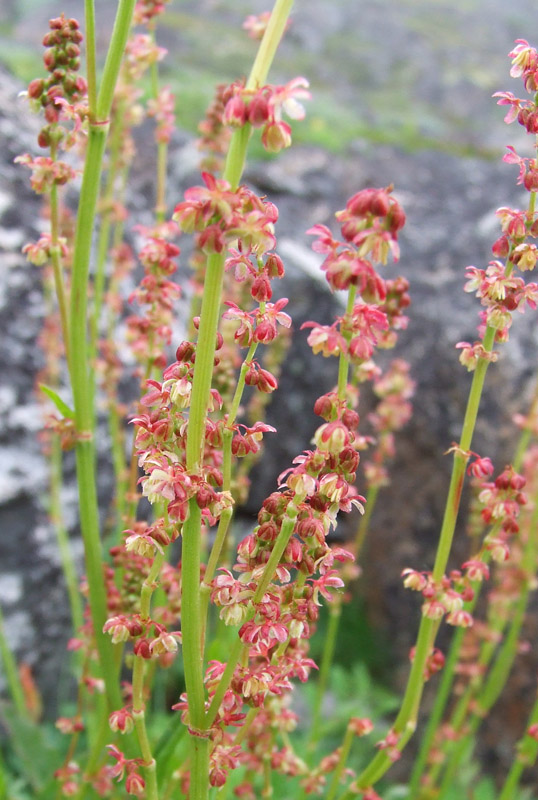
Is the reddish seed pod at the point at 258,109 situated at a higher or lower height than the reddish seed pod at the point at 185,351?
higher

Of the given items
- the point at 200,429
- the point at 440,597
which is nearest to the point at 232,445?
the point at 200,429

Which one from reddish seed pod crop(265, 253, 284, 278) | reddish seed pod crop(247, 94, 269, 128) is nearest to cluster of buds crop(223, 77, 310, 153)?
reddish seed pod crop(247, 94, 269, 128)

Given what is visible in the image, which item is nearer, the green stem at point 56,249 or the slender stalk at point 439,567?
the slender stalk at point 439,567

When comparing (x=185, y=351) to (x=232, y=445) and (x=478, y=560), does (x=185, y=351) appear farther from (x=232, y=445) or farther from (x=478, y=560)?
(x=478, y=560)

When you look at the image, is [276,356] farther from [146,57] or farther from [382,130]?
[382,130]

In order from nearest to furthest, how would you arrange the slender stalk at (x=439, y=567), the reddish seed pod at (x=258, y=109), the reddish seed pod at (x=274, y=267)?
the reddish seed pod at (x=258, y=109)
the reddish seed pod at (x=274, y=267)
the slender stalk at (x=439, y=567)

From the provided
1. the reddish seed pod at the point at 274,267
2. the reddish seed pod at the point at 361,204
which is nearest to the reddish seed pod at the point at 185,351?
the reddish seed pod at the point at 274,267

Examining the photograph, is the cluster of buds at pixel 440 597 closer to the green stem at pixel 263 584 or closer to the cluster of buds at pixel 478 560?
the cluster of buds at pixel 478 560

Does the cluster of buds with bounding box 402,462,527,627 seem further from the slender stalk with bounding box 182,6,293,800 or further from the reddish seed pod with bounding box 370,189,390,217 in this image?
the reddish seed pod with bounding box 370,189,390,217

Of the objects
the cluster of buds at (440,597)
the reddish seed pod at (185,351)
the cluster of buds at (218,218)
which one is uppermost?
the cluster of buds at (218,218)
